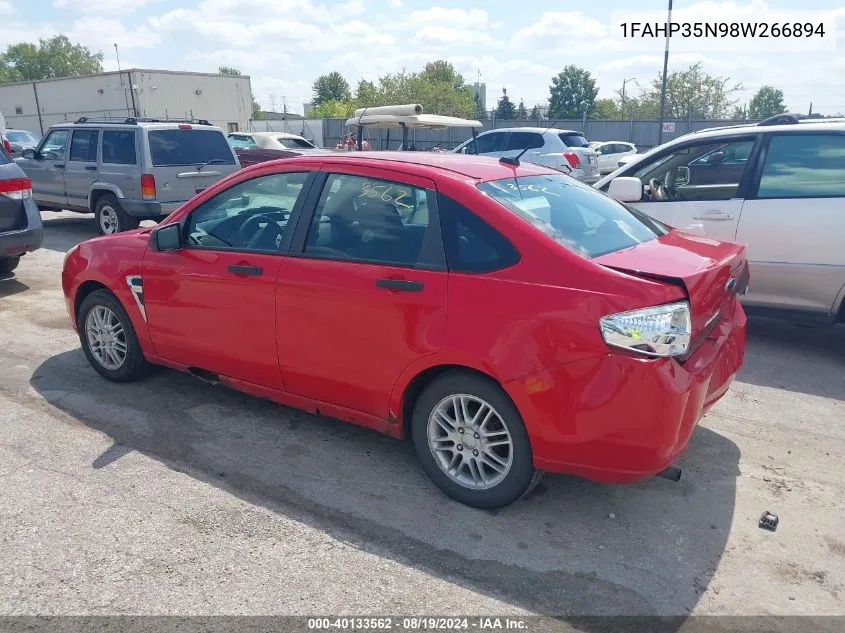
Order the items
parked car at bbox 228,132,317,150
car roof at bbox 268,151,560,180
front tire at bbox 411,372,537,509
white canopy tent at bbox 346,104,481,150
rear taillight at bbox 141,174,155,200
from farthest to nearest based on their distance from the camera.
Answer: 1. parked car at bbox 228,132,317,150
2. white canopy tent at bbox 346,104,481,150
3. rear taillight at bbox 141,174,155,200
4. car roof at bbox 268,151,560,180
5. front tire at bbox 411,372,537,509

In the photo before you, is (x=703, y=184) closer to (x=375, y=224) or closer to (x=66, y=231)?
(x=375, y=224)

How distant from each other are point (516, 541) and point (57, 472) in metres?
2.53

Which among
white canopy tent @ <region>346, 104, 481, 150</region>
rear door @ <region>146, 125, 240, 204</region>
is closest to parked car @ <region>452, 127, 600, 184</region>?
white canopy tent @ <region>346, 104, 481, 150</region>

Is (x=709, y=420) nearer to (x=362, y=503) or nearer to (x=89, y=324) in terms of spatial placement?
(x=362, y=503)

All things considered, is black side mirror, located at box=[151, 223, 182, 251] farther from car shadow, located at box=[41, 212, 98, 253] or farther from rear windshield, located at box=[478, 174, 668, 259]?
car shadow, located at box=[41, 212, 98, 253]

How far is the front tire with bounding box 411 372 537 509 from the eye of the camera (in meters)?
3.29

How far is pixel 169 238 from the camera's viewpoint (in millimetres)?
4398

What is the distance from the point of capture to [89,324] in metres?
5.14

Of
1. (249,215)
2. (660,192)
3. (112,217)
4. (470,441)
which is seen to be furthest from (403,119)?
(470,441)

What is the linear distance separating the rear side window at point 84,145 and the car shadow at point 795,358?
980cm

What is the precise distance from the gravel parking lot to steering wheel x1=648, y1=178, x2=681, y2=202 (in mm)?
2214

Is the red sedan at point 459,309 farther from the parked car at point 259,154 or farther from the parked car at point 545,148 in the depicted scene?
the parked car at point 545,148

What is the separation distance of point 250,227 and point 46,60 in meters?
107

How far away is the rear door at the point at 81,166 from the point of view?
1109 cm
